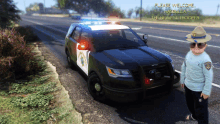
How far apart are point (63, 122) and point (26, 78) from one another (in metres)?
2.81

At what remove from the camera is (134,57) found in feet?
11.7

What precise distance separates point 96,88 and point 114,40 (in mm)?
1487

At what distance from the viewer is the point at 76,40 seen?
5.15 m

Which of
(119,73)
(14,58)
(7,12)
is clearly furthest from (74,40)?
(7,12)

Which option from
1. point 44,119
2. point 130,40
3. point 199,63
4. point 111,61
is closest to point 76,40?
point 130,40

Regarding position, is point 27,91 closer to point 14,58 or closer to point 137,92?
point 14,58

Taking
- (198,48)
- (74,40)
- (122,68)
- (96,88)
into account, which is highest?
(74,40)

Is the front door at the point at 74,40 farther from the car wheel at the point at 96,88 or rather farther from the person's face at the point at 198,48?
the person's face at the point at 198,48

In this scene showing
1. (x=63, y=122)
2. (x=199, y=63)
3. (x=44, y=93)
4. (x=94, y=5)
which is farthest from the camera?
(x=94, y=5)

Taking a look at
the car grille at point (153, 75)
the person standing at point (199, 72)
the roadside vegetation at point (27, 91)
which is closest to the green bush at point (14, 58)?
the roadside vegetation at point (27, 91)

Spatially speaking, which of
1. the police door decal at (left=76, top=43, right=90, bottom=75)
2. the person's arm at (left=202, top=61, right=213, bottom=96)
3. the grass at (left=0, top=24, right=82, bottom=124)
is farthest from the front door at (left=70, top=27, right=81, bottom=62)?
the person's arm at (left=202, top=61, right=213, bottom=96)

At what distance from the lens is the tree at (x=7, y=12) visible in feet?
44.9

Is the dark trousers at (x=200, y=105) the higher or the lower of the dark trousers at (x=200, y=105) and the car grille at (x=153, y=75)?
the lower

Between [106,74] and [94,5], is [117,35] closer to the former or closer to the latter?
[106,74]
